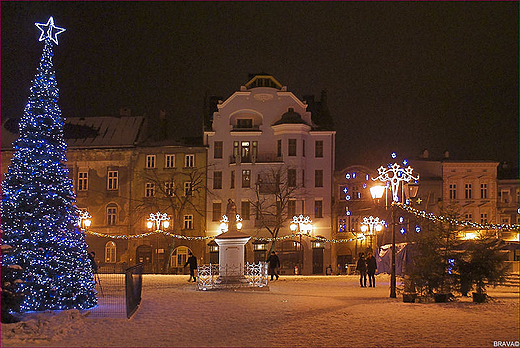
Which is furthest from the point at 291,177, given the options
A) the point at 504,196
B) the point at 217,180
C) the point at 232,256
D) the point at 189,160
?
the point at 232,256

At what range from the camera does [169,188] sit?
5516cm

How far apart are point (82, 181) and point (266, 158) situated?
51.8 feet

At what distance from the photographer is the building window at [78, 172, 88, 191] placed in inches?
2231

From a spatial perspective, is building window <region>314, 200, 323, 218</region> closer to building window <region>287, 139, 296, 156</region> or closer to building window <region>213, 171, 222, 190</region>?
building window <region>287, 139, 296, 156</region>

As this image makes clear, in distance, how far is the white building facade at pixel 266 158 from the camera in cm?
5553

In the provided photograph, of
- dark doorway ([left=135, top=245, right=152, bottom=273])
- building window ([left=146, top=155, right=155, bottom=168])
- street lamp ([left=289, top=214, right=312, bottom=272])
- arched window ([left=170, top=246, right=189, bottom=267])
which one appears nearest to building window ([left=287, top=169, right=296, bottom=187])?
street lamp ([left=289, top=214, right=312, bottom=272])

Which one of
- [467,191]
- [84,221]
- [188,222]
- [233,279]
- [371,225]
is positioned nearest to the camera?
[233,279]

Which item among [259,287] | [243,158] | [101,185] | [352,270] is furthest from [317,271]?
[259,287]

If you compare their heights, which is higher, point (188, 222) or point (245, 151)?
point (245, 151)

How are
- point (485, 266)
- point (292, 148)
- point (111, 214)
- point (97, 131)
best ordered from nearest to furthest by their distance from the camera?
point (485, 266), point (292, 148), point (111, 214), point (97, 131)

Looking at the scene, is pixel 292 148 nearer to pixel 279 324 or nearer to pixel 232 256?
pixel 232 256

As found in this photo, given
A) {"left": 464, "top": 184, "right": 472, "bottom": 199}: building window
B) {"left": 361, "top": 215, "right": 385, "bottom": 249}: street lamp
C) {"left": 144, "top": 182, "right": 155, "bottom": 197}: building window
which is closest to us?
{"left": 361, "top": 215, "right": 385, "bottom": 249}: street lamp

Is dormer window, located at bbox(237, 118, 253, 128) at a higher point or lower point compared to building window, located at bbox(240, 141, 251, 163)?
higher

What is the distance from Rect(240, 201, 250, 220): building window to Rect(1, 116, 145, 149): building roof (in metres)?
10.9
